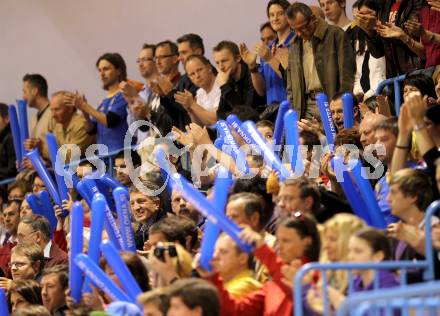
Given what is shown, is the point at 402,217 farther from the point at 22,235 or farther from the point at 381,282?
the point at 22,235

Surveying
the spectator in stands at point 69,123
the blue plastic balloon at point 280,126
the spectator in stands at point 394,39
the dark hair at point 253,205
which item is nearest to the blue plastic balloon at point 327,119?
the blue plastic balloon at point 280,126

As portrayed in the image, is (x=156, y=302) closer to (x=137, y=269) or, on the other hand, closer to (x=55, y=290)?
(x=137, y=269)

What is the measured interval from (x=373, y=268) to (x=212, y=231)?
0.98 m

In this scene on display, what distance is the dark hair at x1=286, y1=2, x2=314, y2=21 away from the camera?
8133mm

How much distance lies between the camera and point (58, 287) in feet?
21.0

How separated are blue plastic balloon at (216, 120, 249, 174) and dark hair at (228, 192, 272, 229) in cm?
72

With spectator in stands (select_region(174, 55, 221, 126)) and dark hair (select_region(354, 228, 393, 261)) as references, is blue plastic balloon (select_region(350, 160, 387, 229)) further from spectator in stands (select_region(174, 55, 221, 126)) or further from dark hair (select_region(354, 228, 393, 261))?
spectator in stands (select_region(174, 55, 221, 126))

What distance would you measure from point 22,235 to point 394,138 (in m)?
2.89

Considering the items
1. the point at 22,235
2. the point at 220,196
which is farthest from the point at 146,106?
the point at 220,196

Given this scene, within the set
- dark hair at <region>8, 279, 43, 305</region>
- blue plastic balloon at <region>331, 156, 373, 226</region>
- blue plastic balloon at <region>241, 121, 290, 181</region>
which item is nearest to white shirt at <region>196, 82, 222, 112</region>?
blue plastic balloon at <region>241, 121, 290, 181</region>

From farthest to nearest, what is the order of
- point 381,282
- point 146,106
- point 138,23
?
1. point 138,23
2. point 146,106
3. point 381,282

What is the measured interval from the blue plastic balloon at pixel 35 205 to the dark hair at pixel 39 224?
61cm

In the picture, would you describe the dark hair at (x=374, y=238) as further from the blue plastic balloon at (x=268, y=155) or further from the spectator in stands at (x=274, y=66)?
the spectator in stands at (x=274, y=66)

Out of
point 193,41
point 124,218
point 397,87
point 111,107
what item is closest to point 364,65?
point 397,87
